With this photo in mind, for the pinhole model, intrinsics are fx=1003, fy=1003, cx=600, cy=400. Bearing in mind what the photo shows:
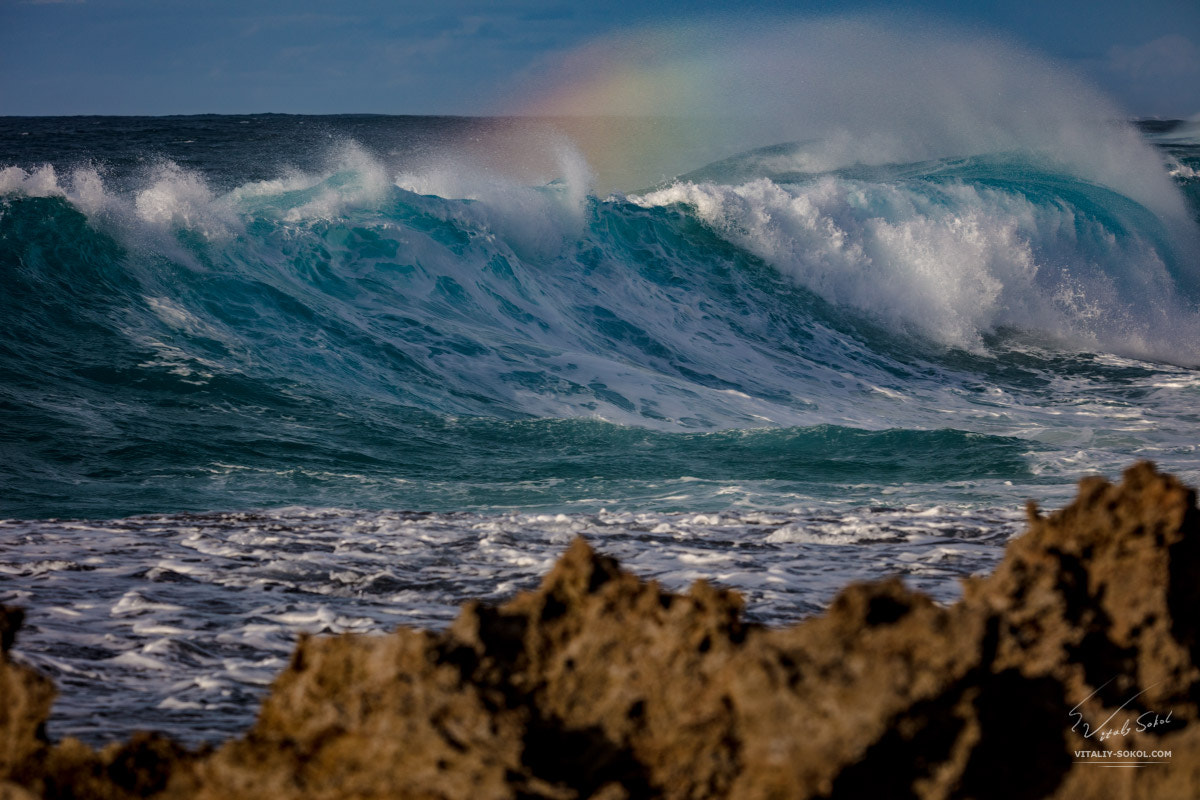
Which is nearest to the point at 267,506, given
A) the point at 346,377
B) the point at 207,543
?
the point at 207,543

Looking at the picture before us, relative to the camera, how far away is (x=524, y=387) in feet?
41.9

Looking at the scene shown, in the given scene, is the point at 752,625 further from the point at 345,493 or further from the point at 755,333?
the point at 755,333

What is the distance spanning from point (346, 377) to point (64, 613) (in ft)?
26.2

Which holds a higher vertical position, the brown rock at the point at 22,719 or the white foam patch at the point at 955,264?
the white foam patch at the point at 955,264

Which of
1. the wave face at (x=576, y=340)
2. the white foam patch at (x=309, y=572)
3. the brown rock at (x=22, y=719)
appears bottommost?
the white foam patch at (x=309, y=572)

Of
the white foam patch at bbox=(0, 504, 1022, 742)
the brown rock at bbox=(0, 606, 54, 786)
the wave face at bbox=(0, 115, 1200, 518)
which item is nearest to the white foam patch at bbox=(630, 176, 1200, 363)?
the wave face at bbox=(0, 115, 1200, 518)

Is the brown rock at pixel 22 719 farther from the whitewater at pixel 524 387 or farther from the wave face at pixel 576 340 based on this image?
the wave face at pixel 576 340

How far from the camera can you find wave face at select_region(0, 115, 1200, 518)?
922 cm

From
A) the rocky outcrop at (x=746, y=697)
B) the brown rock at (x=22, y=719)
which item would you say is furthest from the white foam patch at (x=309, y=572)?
the rocky outcrop at (x=746, y=697)

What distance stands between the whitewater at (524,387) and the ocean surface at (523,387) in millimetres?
51

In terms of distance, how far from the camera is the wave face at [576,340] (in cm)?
922
